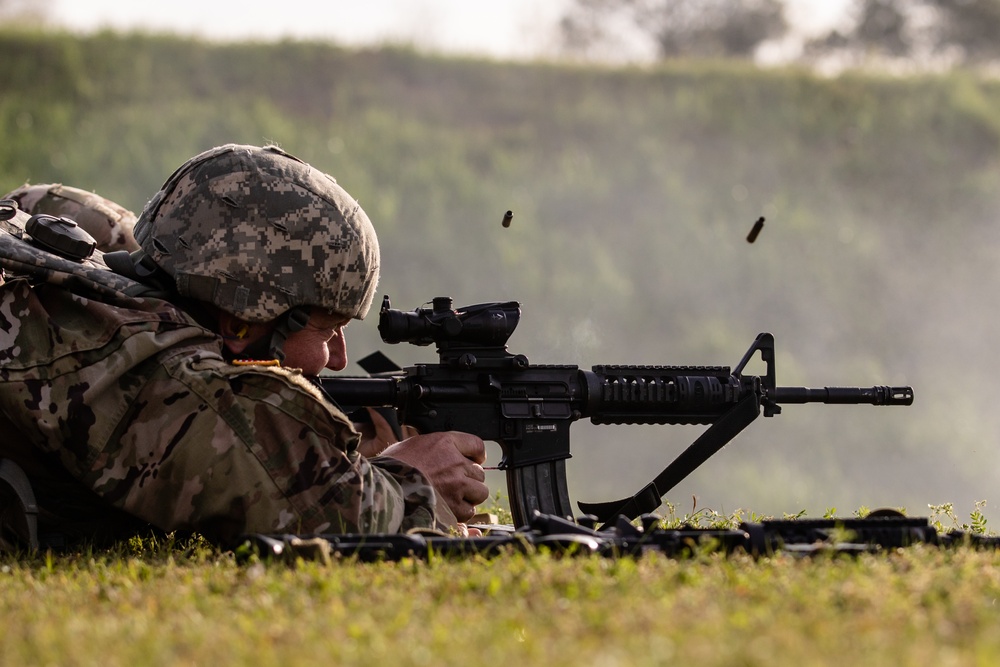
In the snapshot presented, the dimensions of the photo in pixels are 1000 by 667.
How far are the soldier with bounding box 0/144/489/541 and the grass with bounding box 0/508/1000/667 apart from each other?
0.44 metres

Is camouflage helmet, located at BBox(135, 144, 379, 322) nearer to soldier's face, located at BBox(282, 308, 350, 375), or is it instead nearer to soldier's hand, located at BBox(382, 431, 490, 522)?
soldier's face, located at BBox(282, 308, 350, 375)

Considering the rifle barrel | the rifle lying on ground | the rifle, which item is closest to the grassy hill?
the rifle barrel

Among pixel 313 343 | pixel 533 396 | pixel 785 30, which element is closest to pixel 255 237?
pixel 313 343

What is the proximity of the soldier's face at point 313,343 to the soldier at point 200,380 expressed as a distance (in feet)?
0.42

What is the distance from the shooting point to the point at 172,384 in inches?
189

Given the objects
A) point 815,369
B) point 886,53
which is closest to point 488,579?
point 815,369

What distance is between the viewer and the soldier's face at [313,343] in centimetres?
553

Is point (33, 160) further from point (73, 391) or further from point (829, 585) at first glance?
point (829, 585)

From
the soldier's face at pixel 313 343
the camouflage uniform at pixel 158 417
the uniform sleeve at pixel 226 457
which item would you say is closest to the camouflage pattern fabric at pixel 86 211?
the soldier's face at pixel 313 343

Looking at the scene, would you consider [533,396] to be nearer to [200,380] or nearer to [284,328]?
[284,328]

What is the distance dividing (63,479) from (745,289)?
19.6 m

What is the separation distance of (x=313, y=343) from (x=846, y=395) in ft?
10.2

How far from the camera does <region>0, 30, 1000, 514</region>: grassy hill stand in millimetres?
21453

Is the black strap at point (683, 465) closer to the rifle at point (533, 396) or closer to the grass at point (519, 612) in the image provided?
the rifle at point (533, 396)
